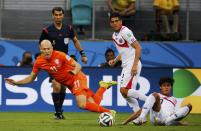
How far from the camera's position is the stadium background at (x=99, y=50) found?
18141mm

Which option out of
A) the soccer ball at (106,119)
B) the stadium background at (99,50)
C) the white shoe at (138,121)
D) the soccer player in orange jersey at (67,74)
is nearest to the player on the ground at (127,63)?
the soccer player in orange jersey at (67,74)

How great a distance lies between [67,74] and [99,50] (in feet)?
22.5

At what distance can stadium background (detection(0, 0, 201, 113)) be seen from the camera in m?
18.1

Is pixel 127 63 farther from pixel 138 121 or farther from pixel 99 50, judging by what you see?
pixel 99 50

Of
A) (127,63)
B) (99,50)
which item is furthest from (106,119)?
(99,50)

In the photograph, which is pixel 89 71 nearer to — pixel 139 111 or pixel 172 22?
pixel 172 22

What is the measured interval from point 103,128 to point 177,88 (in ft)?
21.0

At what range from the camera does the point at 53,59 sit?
13625mm

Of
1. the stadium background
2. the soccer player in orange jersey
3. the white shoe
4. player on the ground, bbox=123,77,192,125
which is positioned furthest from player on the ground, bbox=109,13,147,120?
the stadium background

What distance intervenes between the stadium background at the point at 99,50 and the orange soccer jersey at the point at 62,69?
14.3ft

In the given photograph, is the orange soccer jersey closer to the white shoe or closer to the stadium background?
the white shoe

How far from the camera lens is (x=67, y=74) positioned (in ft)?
45.4

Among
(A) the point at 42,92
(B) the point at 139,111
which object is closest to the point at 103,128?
(B) the point at 139,111

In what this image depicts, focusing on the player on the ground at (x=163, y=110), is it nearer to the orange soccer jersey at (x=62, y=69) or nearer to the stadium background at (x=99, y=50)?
the orange soccer jersey at (x=62, y=69)
